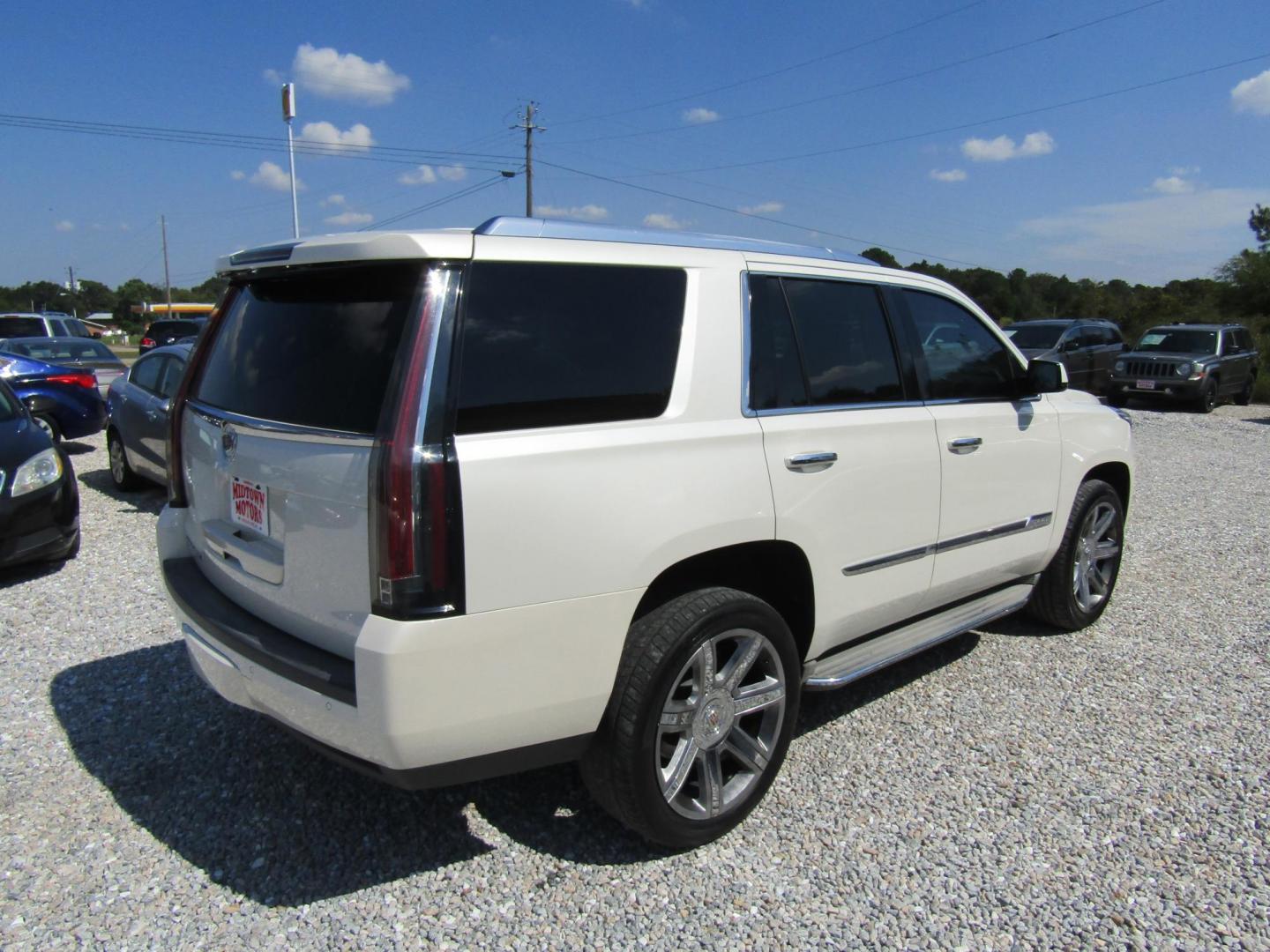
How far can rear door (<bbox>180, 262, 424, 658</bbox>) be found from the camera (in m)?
2.30

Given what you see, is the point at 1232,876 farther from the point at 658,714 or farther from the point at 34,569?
the point at 34,569

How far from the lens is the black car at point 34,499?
5332 millimetres

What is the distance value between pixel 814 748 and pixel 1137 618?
2.71 meters

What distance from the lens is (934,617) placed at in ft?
12.5

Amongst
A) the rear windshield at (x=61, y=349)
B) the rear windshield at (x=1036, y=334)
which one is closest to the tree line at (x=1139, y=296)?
the rear windshield at (x=1036, y=334)

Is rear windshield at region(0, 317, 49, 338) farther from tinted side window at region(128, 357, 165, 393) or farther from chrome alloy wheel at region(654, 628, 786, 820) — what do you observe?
chrome alloy wheel at region(654, 628, 786, 820)

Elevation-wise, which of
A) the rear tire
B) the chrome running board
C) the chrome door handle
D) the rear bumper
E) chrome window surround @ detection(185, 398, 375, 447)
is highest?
chrome window surround @ detection(185, 398, 375, 447)

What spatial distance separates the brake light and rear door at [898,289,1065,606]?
9.95m

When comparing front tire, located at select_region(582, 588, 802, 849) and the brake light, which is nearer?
front tire, located at select_region(582, 588, 802, 849)

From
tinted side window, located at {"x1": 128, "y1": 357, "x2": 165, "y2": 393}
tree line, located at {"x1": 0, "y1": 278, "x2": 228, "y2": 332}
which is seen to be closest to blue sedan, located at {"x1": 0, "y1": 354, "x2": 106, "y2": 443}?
tinted side window, located at {"x1": 128, "y1": 357, "x2": 165, "y2": 393}

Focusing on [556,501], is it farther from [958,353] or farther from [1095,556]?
[1095,556]

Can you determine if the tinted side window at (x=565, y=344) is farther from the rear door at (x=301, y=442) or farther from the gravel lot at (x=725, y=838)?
the gravel lot at (x=725, y=838)

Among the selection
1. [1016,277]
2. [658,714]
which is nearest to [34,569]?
[658,714]

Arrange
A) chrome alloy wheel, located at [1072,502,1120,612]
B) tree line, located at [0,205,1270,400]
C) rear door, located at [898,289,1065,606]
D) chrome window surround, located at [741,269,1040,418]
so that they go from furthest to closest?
tree line, located at [0,205,1270,400]
chrome alloy wheel, located at [1072,502,1120,612]
rear door, located at [898,289,1065,606]
chrome window surround, located at [741,269,1040,418]
